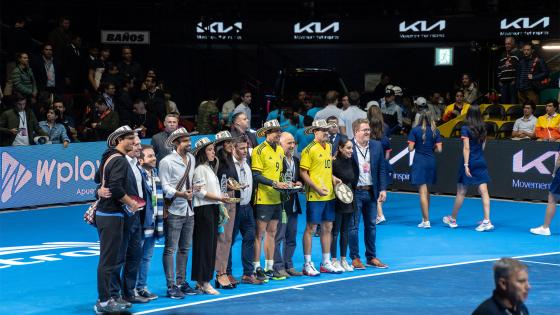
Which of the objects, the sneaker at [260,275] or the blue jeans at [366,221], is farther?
the blue jeans at [366,221]

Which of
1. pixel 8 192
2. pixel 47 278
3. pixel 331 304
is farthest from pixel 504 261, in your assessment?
pixel 8 192

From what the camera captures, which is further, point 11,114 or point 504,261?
point 11,114

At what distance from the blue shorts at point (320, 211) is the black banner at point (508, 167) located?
8566mm

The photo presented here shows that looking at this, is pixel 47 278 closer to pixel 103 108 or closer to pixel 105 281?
pixel 105 281

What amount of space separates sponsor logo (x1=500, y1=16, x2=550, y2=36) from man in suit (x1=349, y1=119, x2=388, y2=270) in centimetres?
1276

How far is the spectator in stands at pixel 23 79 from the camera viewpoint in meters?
23.1

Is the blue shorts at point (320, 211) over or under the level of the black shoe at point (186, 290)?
over

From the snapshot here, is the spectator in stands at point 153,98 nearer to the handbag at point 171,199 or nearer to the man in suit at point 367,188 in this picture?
the man in suit at point 367,188

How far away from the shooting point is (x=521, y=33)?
26656 millimetres

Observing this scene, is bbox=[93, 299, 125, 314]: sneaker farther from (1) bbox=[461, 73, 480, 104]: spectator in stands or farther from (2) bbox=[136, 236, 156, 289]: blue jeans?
(1) bbox=[461, 73, 480, 104]: spectator in stands

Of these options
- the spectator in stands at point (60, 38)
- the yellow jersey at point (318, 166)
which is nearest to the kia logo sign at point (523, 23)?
the spectator in stands at point (60, 38)

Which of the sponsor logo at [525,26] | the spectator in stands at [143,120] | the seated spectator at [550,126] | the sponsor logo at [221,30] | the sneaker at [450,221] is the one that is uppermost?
the sponsor logo at [221,30]

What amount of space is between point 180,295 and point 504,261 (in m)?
6.07

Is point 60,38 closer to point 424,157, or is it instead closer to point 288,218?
Result: point 424,157
